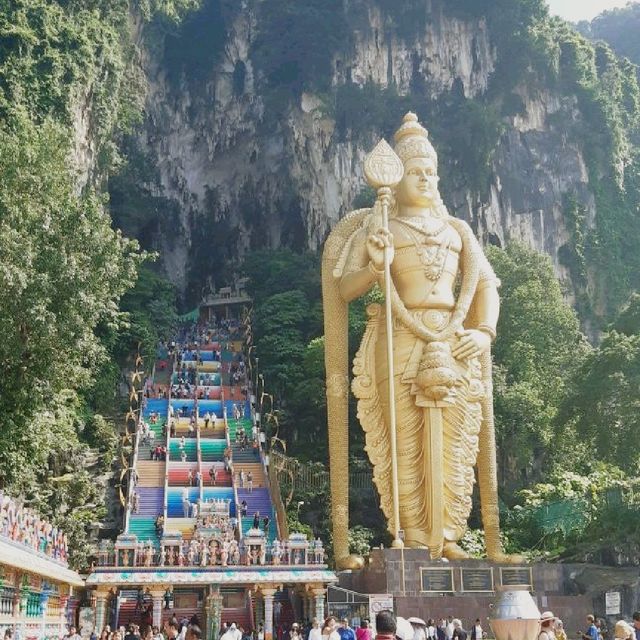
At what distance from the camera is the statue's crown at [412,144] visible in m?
12.8

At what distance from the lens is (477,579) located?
35.8ft

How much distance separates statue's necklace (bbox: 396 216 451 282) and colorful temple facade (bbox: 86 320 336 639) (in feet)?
14.4

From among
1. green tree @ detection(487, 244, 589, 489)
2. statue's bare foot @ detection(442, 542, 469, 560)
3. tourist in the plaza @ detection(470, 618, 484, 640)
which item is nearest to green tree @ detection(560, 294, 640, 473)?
green tree @ detection(487, 244, 589, 489)

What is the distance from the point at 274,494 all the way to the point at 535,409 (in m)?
6.89

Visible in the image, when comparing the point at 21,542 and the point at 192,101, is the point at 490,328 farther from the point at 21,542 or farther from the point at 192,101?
the point at 192,101

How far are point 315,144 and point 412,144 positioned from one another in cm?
2303

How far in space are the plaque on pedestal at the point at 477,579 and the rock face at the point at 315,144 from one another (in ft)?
75.6

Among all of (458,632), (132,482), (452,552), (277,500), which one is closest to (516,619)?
(458,632)

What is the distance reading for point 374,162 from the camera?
1233 centimetres

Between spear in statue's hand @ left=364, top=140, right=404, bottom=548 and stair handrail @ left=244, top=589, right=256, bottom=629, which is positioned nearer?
spear in statue's hand @ left=364, top=140, right=404, bottom=548

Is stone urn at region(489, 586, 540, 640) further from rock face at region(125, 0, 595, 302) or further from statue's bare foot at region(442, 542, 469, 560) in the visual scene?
rock face at region(125, 0, 595, 302)

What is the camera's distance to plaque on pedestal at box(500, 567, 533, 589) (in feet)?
36.1

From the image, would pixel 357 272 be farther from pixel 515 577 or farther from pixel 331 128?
pixel 331 128

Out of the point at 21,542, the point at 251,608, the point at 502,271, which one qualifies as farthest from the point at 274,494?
the point at 502,271
